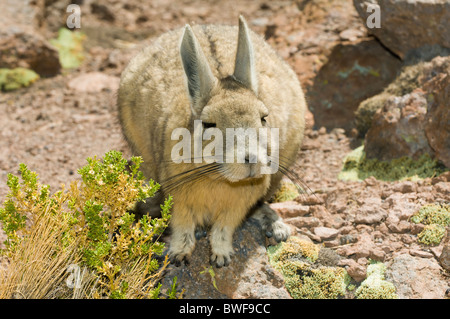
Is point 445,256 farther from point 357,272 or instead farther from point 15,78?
point 15,78

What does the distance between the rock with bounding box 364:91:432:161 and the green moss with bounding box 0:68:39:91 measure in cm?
650

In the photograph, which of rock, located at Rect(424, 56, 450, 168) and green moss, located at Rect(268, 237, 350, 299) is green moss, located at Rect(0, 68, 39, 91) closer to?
green moss, located at Rect(268, 237, 350, 299)

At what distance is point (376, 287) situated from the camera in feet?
17.0

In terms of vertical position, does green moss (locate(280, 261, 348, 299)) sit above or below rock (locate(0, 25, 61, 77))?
below

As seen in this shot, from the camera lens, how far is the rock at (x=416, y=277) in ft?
16.6

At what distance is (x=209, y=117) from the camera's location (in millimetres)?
5043

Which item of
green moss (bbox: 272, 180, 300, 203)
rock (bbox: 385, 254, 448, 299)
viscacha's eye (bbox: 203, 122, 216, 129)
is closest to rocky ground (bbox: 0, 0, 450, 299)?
rock (bbox: 385, 254, 448, 299)

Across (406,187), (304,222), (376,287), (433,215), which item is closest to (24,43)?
(304,222)

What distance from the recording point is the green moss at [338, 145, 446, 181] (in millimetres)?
6887

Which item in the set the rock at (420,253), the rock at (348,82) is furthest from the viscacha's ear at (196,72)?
the rock at (348,82)

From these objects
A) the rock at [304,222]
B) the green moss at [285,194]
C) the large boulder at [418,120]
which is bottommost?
the green moss at [285,194]

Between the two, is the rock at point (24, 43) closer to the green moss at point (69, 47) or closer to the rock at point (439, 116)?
the green moss at point (69, 47)

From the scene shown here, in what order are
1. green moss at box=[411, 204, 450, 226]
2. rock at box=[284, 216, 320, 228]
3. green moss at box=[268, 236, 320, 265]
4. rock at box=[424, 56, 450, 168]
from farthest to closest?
rock at box=[424, 56, 450, 168], rock at box=[284, 216, 320, 228], green moss at box=[411, 204, 450, 226], green moss at box=[268, 236, 320, 265]

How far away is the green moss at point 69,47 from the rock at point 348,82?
5.04 metres
